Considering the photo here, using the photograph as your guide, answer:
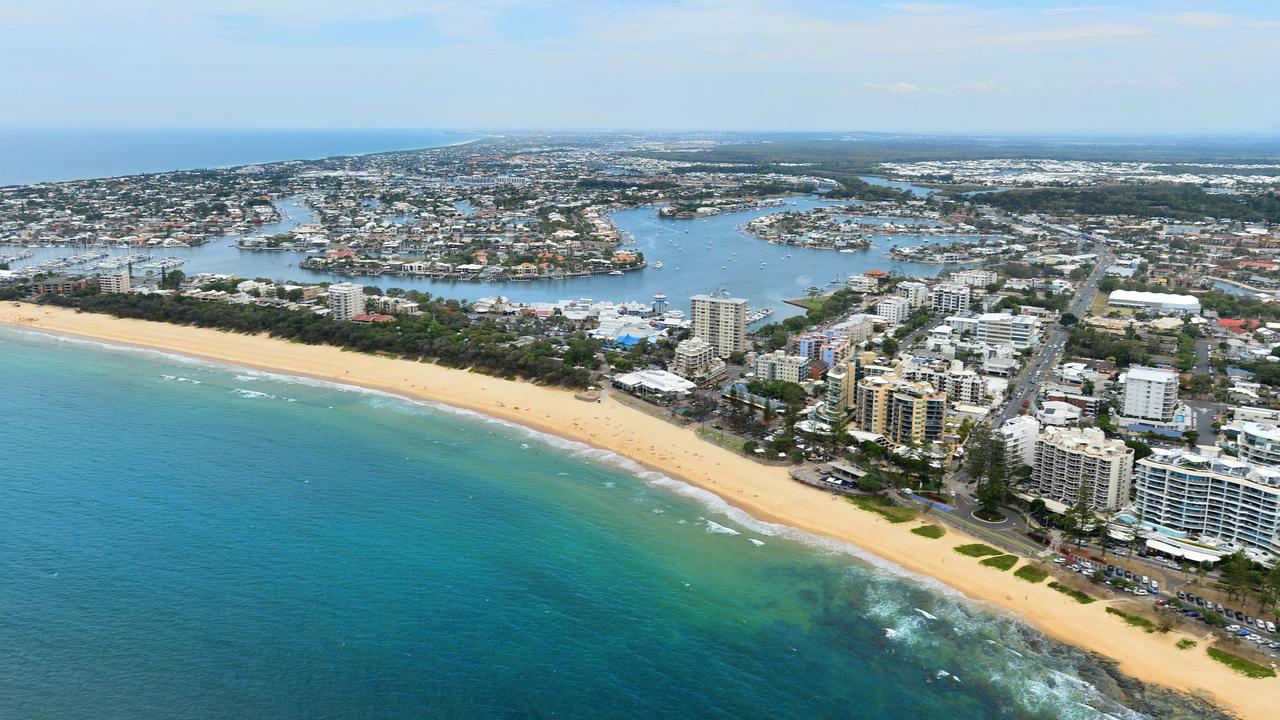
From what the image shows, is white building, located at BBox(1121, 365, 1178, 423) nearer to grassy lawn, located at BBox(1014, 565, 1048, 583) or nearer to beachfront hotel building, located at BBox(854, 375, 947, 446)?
beachfront hotel building, located at BBox(854, 375, 947, 446)

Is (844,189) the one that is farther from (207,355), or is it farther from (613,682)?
(613,682)

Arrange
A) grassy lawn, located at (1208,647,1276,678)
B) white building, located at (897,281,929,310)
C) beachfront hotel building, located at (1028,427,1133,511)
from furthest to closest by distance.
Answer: white building, located at (897,281,929,310), beachfront hotel building, located at (1028,427,1133,511), grassy lawn, located at (1208,647,1276,678)

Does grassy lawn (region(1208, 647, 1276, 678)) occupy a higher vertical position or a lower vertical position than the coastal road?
lower

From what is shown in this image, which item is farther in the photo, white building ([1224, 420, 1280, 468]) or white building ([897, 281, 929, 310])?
white building ([897, 281, 929, 310])

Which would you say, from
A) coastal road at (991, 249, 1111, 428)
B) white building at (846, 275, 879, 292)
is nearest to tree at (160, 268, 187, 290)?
white building at (846, 275, 879, 292)

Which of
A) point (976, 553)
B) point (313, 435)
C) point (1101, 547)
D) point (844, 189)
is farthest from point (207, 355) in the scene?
point (844, 189)

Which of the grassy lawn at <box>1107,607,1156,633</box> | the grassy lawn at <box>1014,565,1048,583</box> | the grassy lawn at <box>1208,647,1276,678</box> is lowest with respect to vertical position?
the grassy lawn at <box>1208,647,1276,678</box>

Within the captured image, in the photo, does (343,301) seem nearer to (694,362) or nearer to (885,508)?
(694,362)

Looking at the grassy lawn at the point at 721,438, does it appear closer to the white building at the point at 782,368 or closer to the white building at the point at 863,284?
the white building at the point at 782,368
